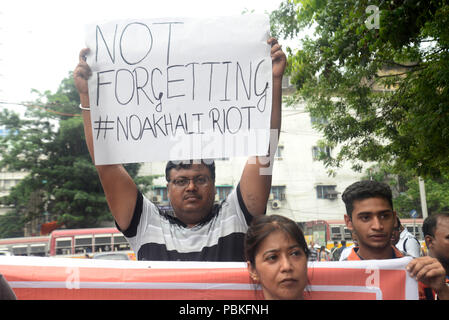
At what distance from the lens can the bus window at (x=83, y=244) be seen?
16.8m

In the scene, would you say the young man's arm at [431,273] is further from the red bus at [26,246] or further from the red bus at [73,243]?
the red bus at [26,246]

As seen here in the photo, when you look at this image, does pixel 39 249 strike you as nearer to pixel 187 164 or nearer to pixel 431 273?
pixel 187 164

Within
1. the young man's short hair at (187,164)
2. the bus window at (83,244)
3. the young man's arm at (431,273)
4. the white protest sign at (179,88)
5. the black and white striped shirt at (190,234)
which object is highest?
the white protest sign at (179,88)

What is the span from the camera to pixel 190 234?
201 centimetres

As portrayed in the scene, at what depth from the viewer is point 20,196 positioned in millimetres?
19328

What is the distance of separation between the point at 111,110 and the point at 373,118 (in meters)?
6.88

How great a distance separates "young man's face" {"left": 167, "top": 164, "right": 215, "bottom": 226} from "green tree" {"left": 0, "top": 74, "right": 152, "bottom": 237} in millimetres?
17202

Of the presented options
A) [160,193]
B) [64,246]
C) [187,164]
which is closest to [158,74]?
[187,164]

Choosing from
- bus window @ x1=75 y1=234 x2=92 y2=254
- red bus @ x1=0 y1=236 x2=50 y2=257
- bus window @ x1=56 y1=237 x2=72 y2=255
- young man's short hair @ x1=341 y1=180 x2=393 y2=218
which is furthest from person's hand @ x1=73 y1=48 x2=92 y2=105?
red bus @ x1=0 y1=236 x2=50 y2=257

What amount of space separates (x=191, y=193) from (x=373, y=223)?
3.04 ft

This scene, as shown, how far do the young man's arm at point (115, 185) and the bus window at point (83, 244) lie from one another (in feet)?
52.3

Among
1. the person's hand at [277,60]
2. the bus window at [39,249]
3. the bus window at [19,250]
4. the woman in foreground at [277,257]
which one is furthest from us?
the bus window at [39,249]

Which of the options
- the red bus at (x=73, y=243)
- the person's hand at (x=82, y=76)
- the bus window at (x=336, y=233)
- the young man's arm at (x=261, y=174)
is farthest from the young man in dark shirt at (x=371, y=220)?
the bus window at (x=336, y=233)
